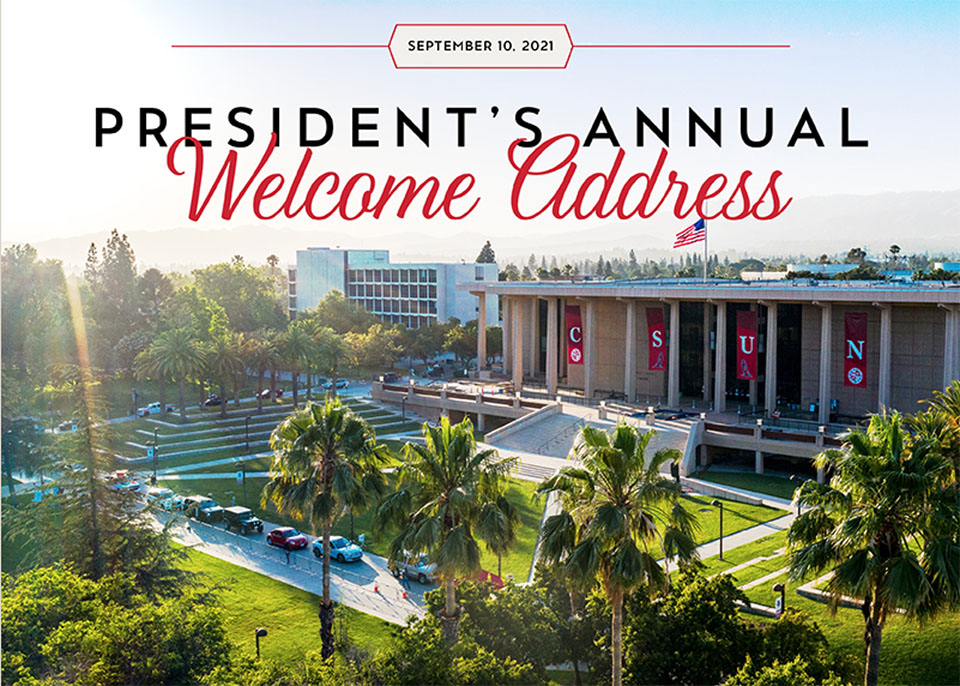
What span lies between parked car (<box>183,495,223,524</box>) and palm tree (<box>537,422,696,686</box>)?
97.7ft

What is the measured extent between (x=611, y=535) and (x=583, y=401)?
4823 cm

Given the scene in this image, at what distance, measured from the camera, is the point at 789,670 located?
18.1 metres

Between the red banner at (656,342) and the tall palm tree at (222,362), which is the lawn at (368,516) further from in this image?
the tall palm tree at (222,362)

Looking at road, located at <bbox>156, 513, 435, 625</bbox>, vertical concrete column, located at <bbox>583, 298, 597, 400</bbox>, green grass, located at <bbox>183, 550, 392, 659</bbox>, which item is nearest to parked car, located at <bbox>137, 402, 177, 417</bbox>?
road, located at <bbox>156, 513, 435, 625</bbox>

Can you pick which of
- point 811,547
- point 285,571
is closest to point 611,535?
point 811,547

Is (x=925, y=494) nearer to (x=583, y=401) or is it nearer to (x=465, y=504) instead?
(x=465, y=504)

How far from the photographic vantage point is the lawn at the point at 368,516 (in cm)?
3572

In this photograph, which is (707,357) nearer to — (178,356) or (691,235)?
(691,235)

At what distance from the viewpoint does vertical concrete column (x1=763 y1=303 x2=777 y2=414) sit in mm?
57562

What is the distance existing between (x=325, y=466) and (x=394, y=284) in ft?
327

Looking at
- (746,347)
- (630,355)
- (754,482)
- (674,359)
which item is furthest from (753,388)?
(754,482)

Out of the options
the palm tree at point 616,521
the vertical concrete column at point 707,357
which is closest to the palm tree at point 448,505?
the palm tree at point 616,521

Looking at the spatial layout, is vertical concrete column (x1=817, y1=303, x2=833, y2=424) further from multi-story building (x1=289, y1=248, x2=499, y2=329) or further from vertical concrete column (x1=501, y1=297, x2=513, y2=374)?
multi-story building (x1=289, y1=248, x2=499, y2=329)

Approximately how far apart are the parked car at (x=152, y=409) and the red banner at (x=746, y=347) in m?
45.9
